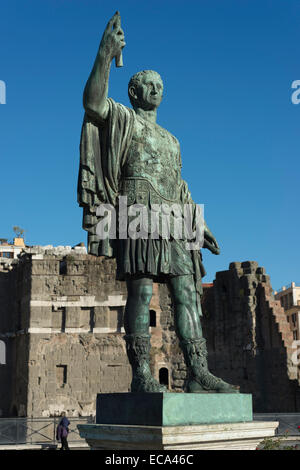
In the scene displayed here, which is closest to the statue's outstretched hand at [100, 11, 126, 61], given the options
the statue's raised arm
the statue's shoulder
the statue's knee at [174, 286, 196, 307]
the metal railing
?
the statue's raised arm

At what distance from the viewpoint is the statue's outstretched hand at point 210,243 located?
4.70m

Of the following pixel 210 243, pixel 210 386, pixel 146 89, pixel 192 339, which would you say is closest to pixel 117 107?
pixel 146 89

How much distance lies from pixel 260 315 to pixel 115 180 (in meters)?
22.6

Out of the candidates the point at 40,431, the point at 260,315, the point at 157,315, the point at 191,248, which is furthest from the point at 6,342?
the point at 191,248

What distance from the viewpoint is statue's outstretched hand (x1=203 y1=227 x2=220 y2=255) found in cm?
470

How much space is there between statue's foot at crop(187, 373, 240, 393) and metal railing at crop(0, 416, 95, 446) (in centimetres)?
1226

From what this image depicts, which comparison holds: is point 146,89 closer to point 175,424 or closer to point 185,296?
point 185,296

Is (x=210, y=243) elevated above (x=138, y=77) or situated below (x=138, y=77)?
below

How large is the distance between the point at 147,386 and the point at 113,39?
7.84ft

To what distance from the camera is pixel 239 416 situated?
3.74 m

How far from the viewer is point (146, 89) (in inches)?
174

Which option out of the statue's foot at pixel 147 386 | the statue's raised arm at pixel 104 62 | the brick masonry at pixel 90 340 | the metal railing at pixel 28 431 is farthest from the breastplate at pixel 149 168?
the brick masonry at pixel 90 340

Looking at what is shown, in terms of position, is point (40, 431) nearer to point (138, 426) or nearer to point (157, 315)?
point (157, 315)

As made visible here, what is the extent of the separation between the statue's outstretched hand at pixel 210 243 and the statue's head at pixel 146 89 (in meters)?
1.11
